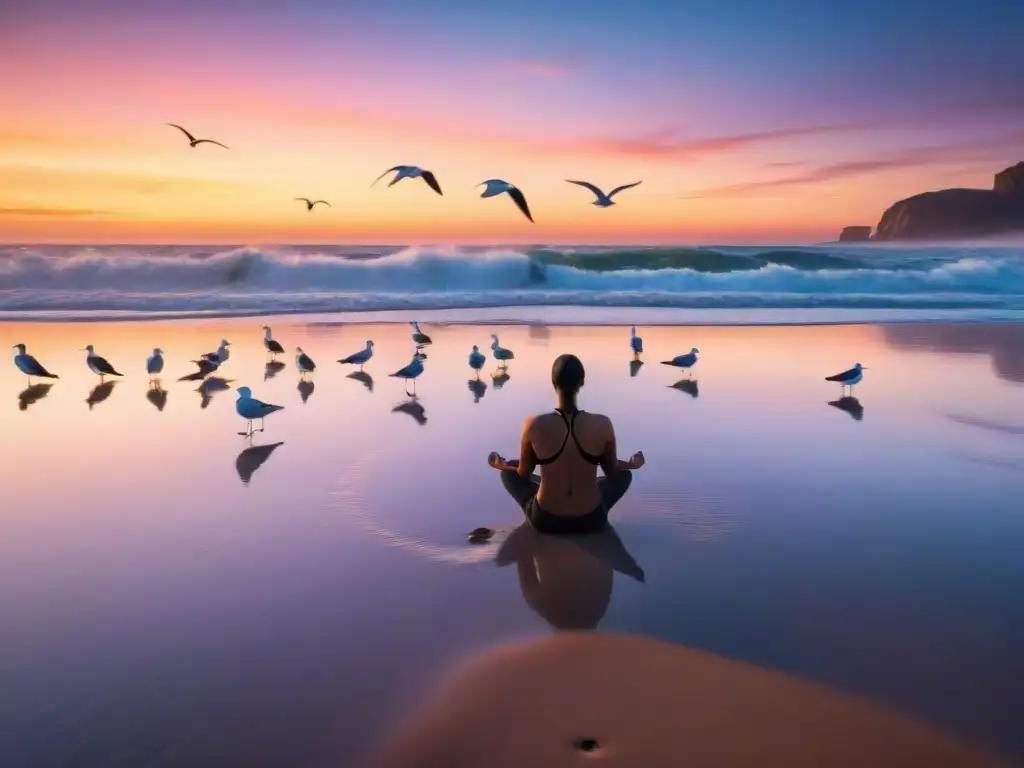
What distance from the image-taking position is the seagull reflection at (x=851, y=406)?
9.36 m

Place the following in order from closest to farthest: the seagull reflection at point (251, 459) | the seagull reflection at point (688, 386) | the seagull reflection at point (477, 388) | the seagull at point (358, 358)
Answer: the seagull reflection at point (251, 459), the seagull reflection at point (477, 388), the seagull reflection at point (688, 386), the seagull at point (358, 358)

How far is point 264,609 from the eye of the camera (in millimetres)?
4262

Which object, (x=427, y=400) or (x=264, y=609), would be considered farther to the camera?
(x=427, y=400)

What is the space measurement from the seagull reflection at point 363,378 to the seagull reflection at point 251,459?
11.3 ft

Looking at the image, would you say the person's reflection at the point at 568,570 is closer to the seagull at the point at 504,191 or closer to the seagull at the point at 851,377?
the seagull at the point at 504,191

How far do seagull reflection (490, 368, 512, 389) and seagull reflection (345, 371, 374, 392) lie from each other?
1870 millimetres

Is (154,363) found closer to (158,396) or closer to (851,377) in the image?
(158,396)

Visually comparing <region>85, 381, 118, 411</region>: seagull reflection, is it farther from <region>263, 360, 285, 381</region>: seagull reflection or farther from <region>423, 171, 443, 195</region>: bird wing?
<region>423, 171, 443, 195</region>: bird wing

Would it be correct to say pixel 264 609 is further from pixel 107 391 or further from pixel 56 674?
pixel 107 391

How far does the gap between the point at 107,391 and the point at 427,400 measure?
15.5ft

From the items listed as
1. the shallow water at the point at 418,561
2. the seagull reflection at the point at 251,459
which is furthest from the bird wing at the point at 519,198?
the seagull reflection at the point at 251,459

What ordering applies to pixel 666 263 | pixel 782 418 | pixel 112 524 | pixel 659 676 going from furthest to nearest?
pixel 666 263 < pixel 782 418 < pixel 112 524 < pixel 659 676

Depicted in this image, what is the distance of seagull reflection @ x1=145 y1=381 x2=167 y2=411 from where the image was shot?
10156 mm

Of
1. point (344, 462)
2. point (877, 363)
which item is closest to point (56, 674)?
point (344, 462)
